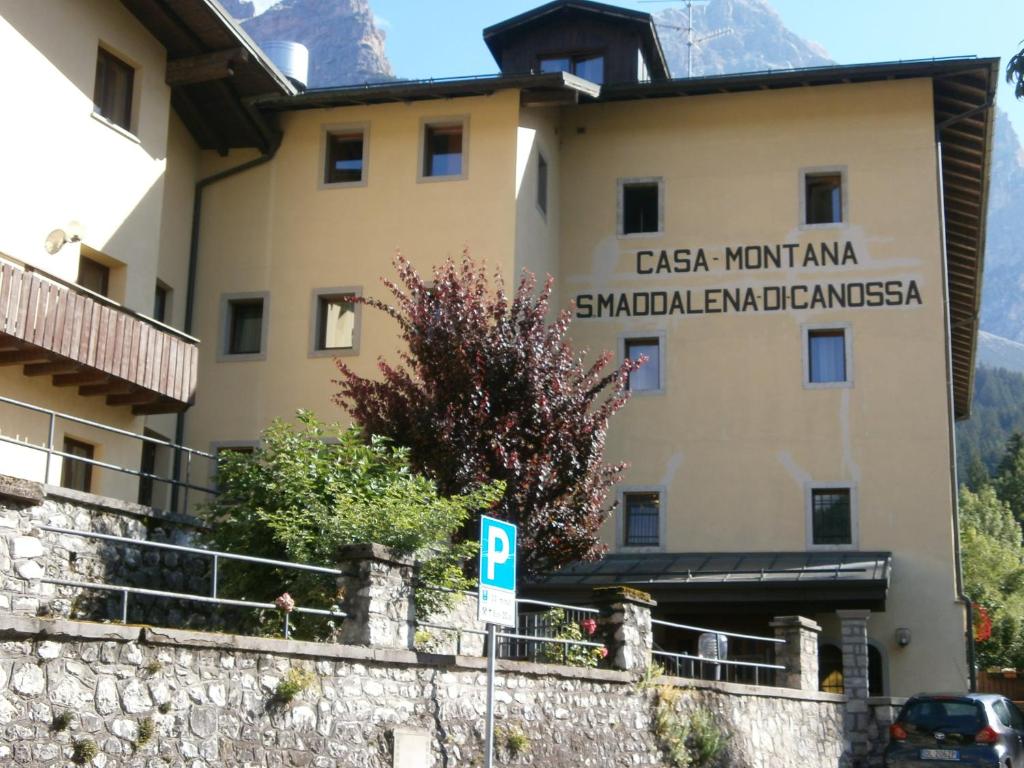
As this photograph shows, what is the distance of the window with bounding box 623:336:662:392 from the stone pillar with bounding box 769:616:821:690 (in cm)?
791

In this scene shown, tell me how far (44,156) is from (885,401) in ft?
50.6

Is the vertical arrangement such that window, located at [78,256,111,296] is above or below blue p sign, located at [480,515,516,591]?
above

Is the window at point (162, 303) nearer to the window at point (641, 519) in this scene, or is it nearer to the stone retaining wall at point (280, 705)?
the window at point (641, 519)

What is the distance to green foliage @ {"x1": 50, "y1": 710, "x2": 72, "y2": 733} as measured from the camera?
9484 millimetres

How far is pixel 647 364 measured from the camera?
1110 inches

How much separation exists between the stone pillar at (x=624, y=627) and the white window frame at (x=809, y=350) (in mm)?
11591

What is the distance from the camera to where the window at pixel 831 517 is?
2664cm

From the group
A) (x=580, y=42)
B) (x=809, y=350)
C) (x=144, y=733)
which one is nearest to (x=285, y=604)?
(x=144, y=733)

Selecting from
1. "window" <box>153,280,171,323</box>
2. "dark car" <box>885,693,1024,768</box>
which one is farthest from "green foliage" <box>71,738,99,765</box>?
"window" <box>153,280,171,323</box>

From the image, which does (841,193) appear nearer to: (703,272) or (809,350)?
(703,272)

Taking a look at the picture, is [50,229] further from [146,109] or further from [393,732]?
[393,732]

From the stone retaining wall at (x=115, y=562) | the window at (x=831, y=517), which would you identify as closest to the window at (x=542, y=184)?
the window at (x=831, y=517)

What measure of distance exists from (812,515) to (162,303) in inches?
494

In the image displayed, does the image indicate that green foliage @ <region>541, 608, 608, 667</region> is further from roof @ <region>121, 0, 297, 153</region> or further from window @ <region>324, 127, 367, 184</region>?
window @ <region>324, 127, 367, 184</region>
